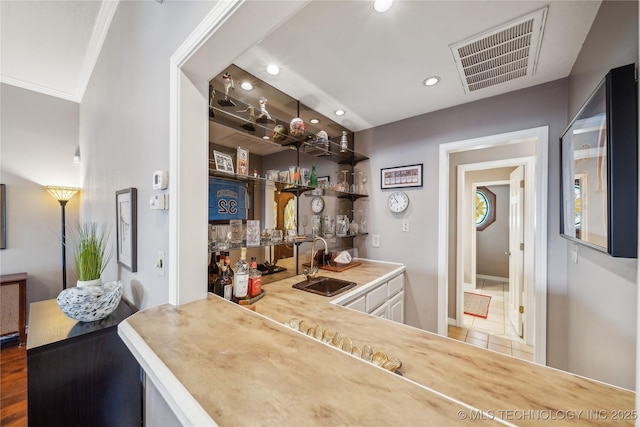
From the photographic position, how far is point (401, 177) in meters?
2.54

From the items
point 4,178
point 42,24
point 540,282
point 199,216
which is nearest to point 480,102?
point 540,282

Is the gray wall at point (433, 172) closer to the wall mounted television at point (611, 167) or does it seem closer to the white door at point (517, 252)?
the white door at point (517, 252)

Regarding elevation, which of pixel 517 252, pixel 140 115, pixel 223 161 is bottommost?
pixel 517 252

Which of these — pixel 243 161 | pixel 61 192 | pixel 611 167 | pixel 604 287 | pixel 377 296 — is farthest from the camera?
pixel 61 192

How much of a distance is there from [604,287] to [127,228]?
8.77 feet

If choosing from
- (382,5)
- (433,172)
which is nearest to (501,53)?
(382,5)

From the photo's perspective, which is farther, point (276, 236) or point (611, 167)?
point (276, 236)

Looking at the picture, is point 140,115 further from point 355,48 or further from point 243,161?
point 355,48

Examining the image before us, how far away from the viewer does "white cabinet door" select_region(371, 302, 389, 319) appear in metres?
1.93

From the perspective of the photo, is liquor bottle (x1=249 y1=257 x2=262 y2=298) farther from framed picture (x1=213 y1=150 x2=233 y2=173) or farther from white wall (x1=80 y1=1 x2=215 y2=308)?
framed picture (x1=213 y1=150 x2=233 y2=173)

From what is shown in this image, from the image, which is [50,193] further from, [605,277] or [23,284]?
[605,277]

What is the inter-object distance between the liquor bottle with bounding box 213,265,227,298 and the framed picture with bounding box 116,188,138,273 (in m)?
0.53

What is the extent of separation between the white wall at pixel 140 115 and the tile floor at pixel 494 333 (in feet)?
10.4

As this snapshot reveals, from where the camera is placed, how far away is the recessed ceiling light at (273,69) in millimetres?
1652
